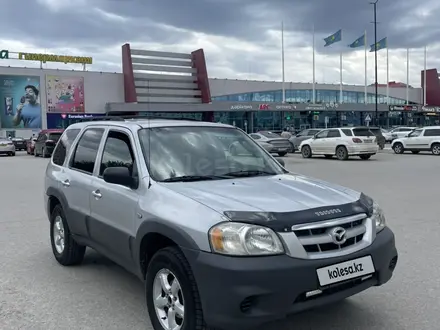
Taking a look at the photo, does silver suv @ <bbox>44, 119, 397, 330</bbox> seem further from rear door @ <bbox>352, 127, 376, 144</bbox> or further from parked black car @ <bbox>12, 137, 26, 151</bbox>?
parked black car @ <bbox>12, 137, 26, 151</bbox>

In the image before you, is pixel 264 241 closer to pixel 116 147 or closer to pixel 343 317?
pixel 343 317

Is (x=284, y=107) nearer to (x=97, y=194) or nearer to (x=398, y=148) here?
(x=398, y=148)

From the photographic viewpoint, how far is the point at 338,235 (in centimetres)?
338

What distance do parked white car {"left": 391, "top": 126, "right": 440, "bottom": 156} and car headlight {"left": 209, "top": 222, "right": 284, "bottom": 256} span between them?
27.2 m

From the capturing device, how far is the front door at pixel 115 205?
4.12m

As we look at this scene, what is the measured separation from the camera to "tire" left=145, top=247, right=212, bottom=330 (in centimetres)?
326

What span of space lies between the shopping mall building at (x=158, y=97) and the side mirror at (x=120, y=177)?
4182 cm

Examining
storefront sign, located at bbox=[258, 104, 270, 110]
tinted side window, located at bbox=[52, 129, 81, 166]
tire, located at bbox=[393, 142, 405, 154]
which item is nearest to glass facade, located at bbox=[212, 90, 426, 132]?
storefront sign, located at bbox=[258, 104, 270, 110]

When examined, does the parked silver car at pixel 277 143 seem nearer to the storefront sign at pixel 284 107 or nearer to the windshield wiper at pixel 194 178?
the windshield wiper at pixel 194 178

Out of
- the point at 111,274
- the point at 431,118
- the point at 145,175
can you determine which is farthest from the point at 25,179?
the point at 431,118

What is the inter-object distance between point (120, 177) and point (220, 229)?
47.5 inches

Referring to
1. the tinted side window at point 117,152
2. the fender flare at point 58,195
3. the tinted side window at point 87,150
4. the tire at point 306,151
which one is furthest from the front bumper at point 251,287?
the tire at point 306,151

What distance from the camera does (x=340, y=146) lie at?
81.5ft

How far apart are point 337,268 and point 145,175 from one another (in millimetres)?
1775
